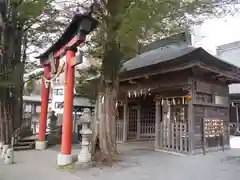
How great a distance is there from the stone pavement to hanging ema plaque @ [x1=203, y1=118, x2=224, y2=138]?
1.25 metres

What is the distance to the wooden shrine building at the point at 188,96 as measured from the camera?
8852 millimetres

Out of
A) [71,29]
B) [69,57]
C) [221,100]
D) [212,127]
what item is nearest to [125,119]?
[212,127]

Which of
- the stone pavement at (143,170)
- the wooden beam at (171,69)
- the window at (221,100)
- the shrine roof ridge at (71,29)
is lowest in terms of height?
the stone pavement at (143,170)

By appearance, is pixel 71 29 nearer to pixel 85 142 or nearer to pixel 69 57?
pixel 69 57

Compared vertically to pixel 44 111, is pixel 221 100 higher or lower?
higher

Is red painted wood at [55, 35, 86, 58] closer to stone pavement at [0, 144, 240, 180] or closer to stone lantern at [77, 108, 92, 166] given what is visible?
stone lantern at [77, 108, 92, 166]

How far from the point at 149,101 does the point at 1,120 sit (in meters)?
7.58

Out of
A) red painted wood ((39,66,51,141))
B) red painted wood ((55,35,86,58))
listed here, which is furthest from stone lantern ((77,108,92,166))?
red painted wood ((39,66,51,141))

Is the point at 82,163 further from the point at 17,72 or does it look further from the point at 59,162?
the point at 17,72

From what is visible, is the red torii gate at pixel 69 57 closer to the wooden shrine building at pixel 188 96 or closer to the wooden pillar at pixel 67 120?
the wooden pillar at pixel 67 120

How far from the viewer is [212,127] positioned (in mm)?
9766

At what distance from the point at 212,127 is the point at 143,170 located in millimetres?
4452

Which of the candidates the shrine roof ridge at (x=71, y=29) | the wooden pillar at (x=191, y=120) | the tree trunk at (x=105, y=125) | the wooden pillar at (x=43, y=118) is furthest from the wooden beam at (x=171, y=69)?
the wooden pillar at (x=43, y=118)

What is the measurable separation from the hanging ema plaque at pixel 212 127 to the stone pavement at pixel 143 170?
1255 mm
